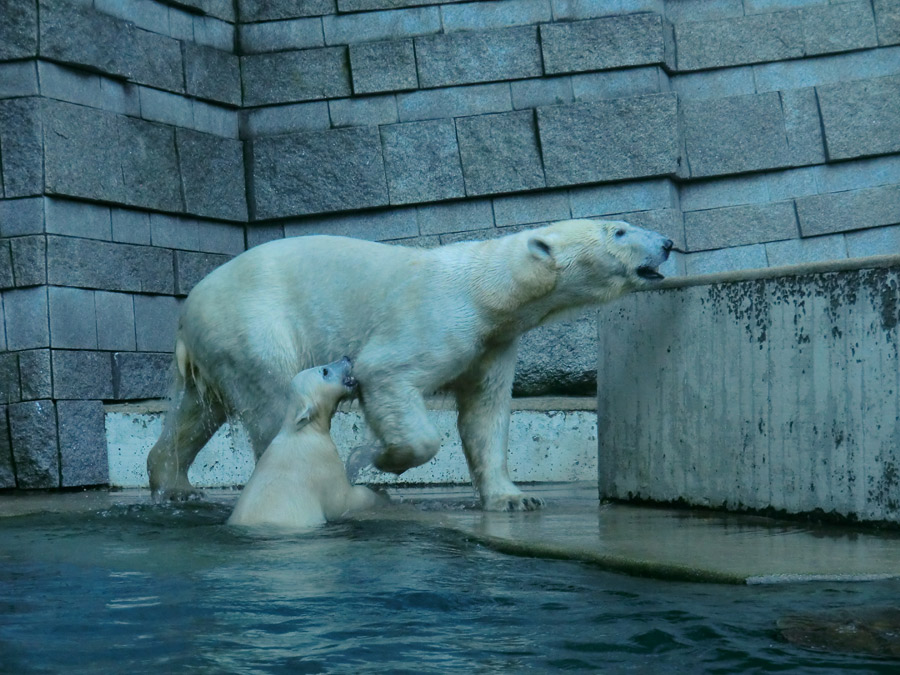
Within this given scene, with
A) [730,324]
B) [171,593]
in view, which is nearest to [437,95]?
[730,324]

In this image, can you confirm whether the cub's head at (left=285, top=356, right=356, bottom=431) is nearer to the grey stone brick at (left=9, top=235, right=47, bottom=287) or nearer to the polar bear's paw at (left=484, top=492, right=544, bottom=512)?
the polar bear's paw at (left=484, top=492, right=544, bottom=512)

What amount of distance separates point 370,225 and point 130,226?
154cm

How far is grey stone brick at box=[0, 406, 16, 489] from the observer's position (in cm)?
659

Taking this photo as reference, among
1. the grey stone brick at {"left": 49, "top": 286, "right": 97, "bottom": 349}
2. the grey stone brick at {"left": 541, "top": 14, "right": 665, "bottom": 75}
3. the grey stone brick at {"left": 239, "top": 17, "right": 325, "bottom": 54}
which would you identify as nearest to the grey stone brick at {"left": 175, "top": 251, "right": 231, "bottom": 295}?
the grey stone brick at {"left": 49, "top": 286, "right": 97, "bottom": 349}

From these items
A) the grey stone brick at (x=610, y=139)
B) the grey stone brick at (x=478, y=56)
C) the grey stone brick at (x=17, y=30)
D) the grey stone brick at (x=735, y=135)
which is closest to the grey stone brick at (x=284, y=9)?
the grey stone brick at (x=478, y=56)

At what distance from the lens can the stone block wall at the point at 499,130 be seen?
24.2 feet

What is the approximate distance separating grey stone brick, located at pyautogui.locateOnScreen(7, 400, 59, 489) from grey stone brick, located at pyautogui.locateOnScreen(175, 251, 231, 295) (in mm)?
1235

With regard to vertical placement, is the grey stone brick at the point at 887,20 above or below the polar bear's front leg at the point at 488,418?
above

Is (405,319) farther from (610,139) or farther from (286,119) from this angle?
(286,119)

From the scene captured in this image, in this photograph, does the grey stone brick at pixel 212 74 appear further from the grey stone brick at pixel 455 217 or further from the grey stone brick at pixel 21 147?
the grey stone brick at pixel 455 217

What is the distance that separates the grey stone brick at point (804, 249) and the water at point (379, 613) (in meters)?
4.45

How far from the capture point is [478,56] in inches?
301

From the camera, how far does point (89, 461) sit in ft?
22.1

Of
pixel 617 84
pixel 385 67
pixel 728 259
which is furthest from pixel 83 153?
pixel 728 259
